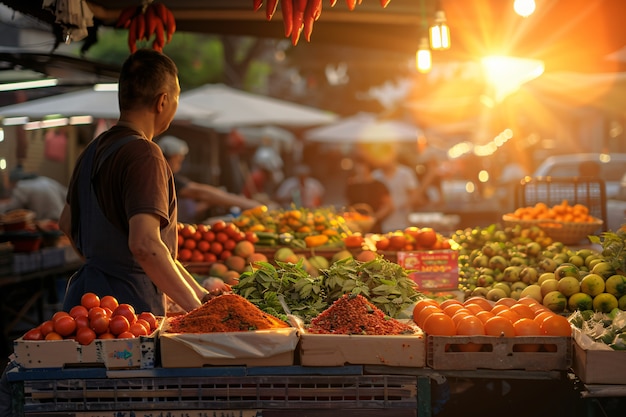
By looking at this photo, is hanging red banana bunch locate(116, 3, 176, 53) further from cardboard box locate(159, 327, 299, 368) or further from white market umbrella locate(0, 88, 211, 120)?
white market umbrella locate(0, 88, 211, 120)

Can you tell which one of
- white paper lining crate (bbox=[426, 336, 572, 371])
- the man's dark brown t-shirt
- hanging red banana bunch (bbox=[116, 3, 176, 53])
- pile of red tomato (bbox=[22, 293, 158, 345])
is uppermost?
hanging red banana bunch (bbox=[116, 3, 176, 53])

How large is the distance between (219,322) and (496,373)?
4.51 feet

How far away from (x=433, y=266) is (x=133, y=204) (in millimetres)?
2952

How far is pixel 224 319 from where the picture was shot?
3.46 metres

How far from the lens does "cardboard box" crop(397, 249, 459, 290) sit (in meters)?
5.72

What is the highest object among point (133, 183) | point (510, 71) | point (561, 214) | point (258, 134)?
point (258, 134)

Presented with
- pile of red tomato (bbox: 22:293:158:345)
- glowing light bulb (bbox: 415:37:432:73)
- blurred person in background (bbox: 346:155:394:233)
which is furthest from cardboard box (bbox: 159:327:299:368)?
blurred person in background (bbox: 346:155:394:233)

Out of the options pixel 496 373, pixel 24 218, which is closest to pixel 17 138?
pixel 24 218

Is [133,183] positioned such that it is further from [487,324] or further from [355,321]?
[487,324]

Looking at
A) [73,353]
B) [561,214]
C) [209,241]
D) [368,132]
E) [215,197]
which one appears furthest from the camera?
[368,132]

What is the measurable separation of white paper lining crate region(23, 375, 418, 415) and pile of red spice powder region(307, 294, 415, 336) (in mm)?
234

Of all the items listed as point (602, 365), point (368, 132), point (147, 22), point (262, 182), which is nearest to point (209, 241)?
point (147, 22)

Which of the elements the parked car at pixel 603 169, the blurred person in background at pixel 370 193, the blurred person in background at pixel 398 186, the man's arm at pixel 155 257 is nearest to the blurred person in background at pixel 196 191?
the blurred person in background at pixel 370 193

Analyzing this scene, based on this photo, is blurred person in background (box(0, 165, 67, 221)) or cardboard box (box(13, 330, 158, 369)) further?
blurred person in background (box(0, 165, 67, 221))
